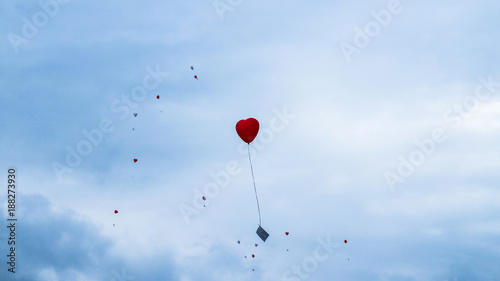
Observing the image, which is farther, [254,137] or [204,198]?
[204,198]

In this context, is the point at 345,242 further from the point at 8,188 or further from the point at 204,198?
the point at 8,188

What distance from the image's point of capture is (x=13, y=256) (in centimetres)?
3278

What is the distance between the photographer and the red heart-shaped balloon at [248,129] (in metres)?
31.0

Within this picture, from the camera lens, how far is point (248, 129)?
30.9 metres

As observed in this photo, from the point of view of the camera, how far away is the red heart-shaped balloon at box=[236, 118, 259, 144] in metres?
31.0

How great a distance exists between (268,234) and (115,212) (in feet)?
37.3

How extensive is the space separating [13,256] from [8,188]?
4835 mm

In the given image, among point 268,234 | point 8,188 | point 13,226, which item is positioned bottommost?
point 268,234

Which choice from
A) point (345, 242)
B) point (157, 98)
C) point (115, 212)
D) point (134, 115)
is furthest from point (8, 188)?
→ point (345, 242)

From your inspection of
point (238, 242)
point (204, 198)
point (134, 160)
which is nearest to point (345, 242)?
point (238, 242)

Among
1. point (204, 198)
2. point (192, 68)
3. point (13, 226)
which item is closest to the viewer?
point (192, 68)

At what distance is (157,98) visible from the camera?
1198 inches

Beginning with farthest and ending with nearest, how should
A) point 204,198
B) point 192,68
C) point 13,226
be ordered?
point 204,198, point 13,226, point 192,68

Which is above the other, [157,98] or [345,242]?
[157,98]
